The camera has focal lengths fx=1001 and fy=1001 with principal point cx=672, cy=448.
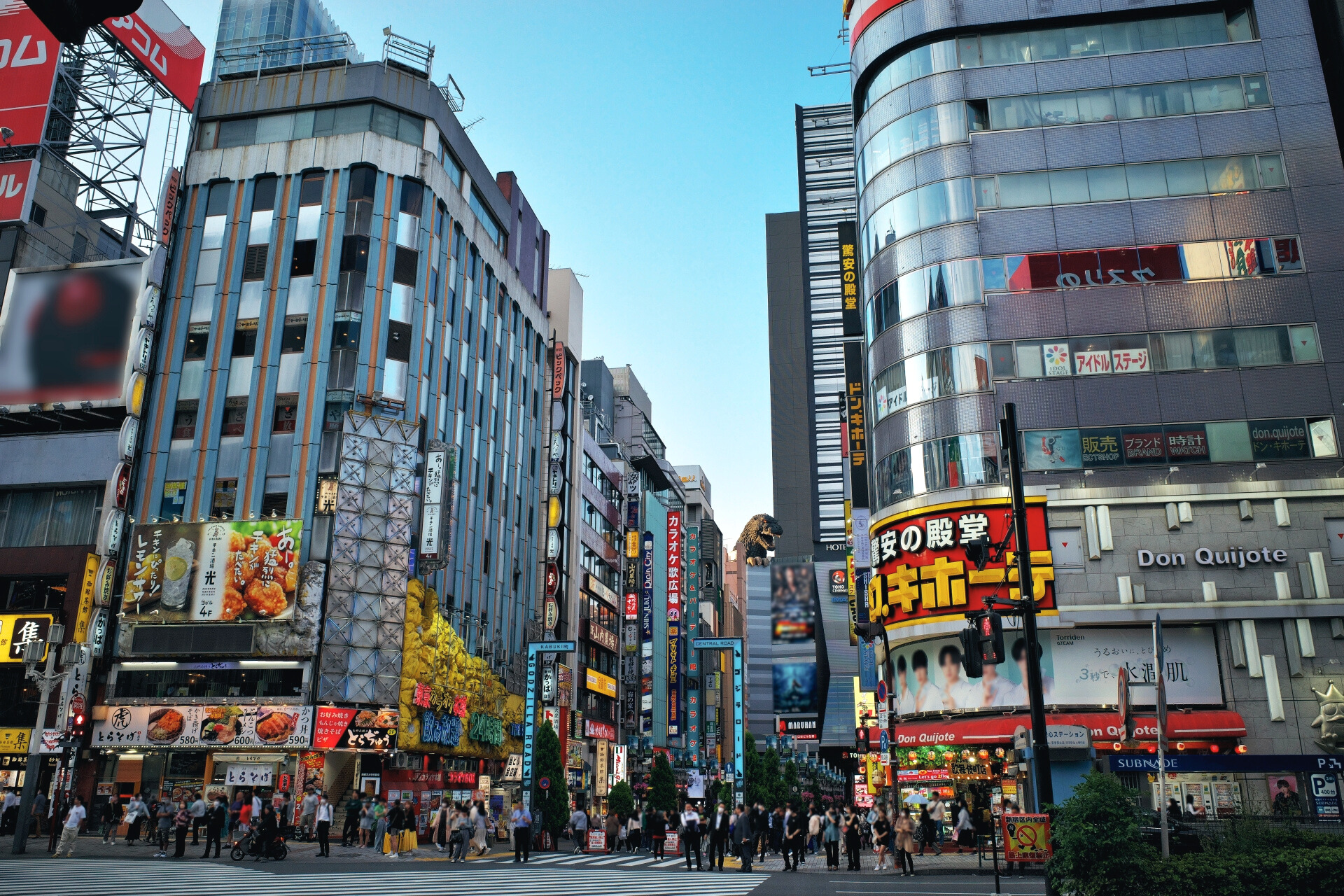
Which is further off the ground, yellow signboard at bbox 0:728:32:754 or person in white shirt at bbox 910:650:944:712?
person in white shirt at bbox 910:650:944:712

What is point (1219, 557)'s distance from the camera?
37.1 meters

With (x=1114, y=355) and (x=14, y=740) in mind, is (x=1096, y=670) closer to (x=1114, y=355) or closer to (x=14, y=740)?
(x=1114, y=355)

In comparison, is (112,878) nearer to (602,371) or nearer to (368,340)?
(368,340)

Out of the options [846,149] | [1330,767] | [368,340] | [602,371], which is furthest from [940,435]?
A: [846,149]

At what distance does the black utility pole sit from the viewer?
55.7 ft

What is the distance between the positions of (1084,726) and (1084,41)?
29.3m

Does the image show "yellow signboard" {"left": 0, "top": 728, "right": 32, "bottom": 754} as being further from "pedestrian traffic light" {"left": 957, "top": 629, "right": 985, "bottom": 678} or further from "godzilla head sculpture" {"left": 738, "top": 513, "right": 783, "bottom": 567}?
"godzilla head sculpture" {"left": 738, "top": 513, "right": 783, "bottom": 567}

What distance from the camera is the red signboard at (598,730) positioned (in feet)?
239

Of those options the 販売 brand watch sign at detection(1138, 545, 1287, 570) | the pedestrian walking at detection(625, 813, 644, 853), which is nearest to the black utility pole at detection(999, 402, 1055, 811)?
the 販売 brand watch sign at detection(1138, 545, 1287, 570)

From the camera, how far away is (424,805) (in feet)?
147

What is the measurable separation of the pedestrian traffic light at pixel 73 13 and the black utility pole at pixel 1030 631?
15977mm

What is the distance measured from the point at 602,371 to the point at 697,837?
265 feet

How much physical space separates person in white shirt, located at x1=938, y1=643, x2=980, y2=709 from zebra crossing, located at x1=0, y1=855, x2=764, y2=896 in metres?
15.3

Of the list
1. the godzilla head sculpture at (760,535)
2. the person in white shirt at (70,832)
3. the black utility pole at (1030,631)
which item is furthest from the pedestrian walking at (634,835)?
the godzilla head sculpture at (760,535)
